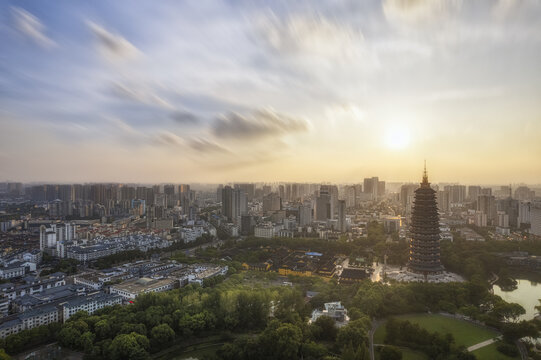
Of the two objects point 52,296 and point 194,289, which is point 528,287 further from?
point 52,296

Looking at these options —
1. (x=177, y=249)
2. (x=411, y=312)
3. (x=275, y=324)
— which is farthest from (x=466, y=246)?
(x=177, y=249)

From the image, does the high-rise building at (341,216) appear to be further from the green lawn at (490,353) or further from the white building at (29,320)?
the white building at (29,320)

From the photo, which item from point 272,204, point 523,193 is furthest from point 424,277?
point 523,193

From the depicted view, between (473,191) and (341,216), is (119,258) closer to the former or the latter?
(341,216)

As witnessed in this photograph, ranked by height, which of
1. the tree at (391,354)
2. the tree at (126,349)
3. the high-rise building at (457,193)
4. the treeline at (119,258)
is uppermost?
the high-rise building at (457,193)

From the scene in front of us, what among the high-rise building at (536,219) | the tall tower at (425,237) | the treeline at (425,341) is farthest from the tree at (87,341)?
the high-rise building at (536,219)
